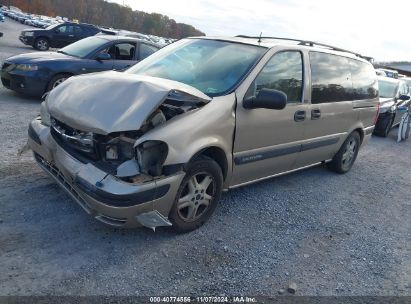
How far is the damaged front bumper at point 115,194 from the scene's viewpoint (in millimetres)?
3084

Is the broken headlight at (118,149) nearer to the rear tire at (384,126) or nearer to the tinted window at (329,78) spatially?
the tinted window at (329,78)

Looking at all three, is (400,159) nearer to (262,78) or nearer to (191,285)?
(262,78)

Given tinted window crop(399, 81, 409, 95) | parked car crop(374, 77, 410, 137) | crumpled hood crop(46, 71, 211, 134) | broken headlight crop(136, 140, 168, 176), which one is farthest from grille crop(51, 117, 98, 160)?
tinted window crop(399, 81, 409, 95)

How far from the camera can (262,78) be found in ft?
13.6

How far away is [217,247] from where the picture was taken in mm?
3604

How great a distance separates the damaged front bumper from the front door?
96 centimetres

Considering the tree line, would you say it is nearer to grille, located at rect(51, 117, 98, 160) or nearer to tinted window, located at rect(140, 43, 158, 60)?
tinted window, located at rect(140, 43, 158, 60)

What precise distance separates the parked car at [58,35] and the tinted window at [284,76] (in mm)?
16431

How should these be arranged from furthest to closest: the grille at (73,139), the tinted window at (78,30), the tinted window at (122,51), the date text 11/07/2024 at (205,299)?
the tinted window at (78,30) < the tinted window at (122,51) < the grille at (73,139) < the date text 11/07/2024 at (205,299)

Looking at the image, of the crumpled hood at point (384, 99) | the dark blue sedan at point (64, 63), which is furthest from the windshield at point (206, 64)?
the crumpled hood at point (384, 99)

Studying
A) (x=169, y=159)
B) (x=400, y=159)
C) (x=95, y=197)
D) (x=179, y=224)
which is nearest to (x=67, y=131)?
(x=95, y=197)

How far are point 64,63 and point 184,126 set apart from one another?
5736 mm

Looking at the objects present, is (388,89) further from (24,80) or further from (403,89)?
(24,80)

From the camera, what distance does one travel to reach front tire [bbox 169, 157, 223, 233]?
3521 mm
